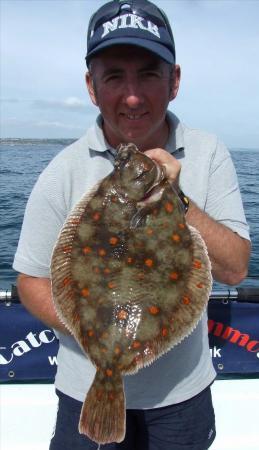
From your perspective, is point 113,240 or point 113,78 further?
point 113,78

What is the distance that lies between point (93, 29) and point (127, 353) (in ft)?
5.02

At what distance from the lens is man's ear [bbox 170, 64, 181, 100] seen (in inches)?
95.2

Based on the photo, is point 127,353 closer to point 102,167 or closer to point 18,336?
point 102,167

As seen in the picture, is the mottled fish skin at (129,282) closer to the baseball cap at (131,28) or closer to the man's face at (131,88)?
the man's face at (131,88)

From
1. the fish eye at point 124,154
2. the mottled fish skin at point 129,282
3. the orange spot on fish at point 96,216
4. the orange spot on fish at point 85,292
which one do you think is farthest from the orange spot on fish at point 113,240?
the fish eye at point 124,154

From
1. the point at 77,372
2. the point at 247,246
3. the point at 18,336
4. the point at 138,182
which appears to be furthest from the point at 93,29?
the point at 18,336

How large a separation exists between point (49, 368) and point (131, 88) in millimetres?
2506

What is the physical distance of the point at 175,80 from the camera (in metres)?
2.45

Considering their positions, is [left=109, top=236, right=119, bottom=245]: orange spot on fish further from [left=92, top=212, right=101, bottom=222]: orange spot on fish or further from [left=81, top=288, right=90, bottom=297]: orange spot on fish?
[left=81, top=288, right=90, bottom=297]: orange spot on fish

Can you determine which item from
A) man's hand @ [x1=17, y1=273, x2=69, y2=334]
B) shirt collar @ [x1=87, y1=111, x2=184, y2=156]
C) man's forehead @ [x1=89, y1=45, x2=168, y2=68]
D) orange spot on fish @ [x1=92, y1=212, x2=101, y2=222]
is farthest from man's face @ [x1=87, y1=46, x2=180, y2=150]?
man's hand @ [x1=17, y1=273, x2=69, y2=334]

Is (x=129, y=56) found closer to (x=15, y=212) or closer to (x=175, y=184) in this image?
(x=175, y=184)

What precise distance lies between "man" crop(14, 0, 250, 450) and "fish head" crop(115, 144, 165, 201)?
173 millimetres

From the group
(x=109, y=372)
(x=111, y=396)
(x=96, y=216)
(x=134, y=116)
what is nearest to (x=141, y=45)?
(x=134, y=116)

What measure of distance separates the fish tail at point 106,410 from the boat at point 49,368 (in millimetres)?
1737
